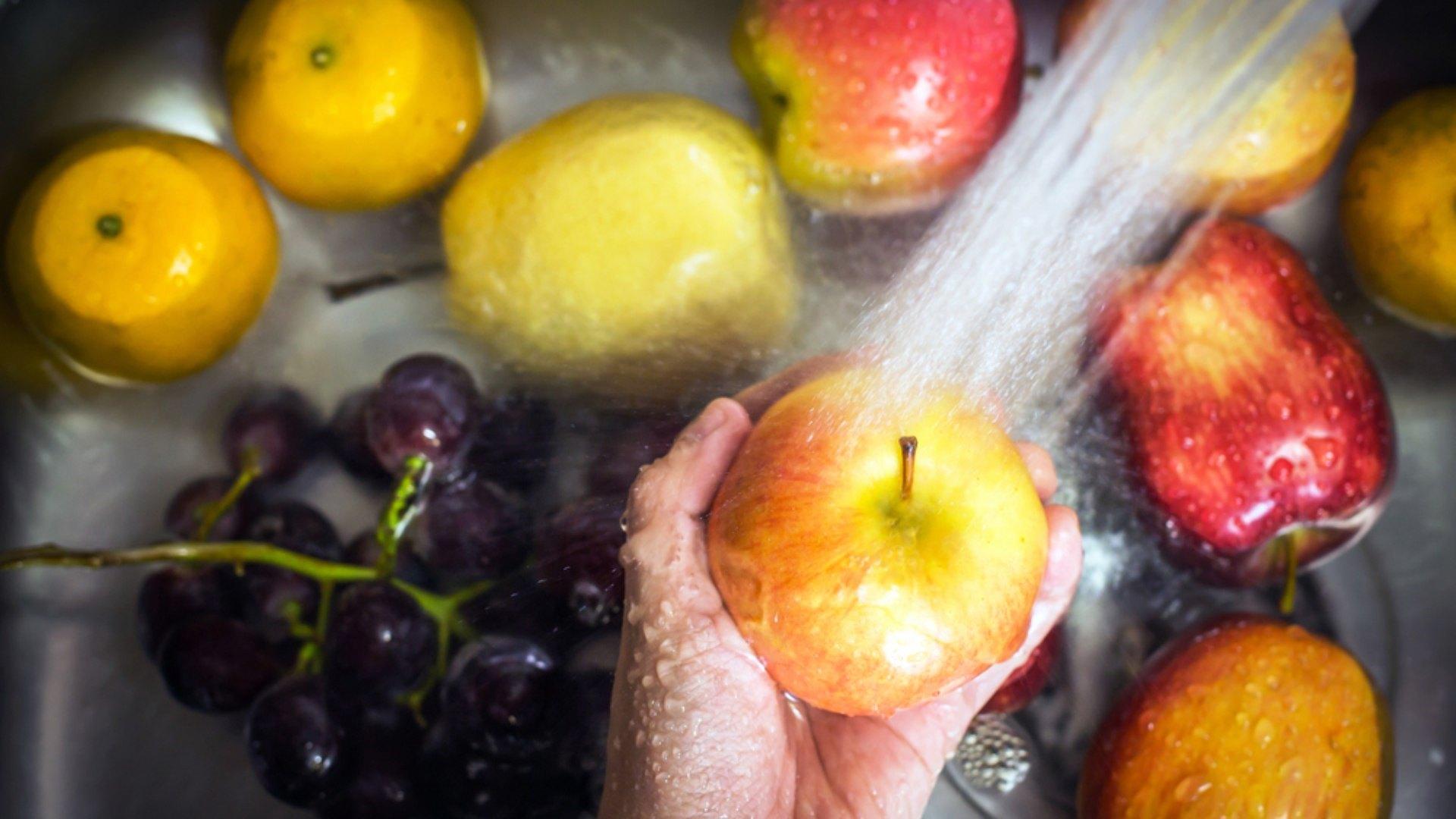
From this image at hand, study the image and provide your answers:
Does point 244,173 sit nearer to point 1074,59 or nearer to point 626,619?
point 626,619

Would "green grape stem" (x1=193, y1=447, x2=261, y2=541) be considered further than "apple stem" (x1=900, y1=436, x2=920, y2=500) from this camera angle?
Yes

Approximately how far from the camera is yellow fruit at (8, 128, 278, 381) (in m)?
0.78

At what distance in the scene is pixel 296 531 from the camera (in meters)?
0.81

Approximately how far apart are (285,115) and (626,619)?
517 millimetres

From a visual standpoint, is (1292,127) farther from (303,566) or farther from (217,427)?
(217,427)

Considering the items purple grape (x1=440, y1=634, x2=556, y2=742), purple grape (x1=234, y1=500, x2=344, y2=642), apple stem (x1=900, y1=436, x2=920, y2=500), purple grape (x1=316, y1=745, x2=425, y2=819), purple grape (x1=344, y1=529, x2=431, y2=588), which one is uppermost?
apple stem (x1=900, y1=436, x2=920, y2=500)

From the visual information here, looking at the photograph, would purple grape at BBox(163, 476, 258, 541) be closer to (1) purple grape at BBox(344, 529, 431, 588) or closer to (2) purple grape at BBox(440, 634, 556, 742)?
(1) purple grape at BBox(344, 529, 431, 588)

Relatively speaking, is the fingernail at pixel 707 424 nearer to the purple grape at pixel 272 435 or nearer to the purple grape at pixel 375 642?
the purple grape at pixel 375 642

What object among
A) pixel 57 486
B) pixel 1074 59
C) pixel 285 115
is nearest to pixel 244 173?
pixel 285 115

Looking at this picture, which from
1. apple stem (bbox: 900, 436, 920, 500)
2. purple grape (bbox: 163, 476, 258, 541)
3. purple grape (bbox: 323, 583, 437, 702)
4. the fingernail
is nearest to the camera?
apple stem (bbox: 900, 436, 920, 500)

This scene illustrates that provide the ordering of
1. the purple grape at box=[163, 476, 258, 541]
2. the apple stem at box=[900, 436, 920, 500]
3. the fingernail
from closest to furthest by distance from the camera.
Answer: the apple stem at box=[900, 436, 920, 500], the fingernail, the purple grape at box=[163, 476, 258, 541]

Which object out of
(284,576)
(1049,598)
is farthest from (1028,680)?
(284,576)

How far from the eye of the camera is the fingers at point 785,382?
0.66 meters

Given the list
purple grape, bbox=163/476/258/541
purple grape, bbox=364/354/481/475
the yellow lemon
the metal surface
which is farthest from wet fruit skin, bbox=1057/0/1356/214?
purple grape, bbox=163/476/258/541
